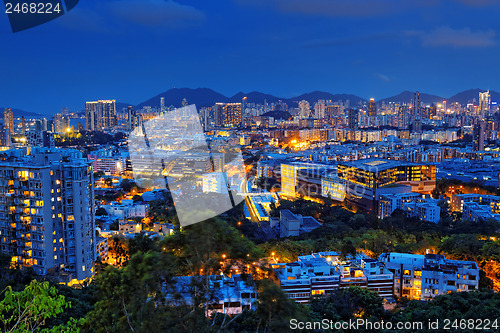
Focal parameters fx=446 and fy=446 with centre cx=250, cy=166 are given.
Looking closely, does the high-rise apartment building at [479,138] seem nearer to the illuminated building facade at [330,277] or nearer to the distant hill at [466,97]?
the illuminated building facade at [330,277]

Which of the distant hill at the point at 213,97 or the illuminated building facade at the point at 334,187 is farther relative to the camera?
the distant hill at the point at 213,97

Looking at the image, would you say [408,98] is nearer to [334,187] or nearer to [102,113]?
[102,113]

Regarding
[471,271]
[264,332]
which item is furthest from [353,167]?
[264,332]

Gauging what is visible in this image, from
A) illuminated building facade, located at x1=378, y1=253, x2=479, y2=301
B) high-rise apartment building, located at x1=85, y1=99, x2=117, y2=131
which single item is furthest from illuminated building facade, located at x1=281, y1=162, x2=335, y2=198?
high-rise apartment building, located at x1=85, y1=99, x2=117, y2=131

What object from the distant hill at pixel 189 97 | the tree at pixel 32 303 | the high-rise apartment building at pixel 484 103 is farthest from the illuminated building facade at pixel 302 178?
the high-rise apartment building at pixel 484 103

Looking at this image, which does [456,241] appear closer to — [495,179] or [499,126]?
[495,179]

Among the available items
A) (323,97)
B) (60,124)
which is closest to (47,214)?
(60,124)
